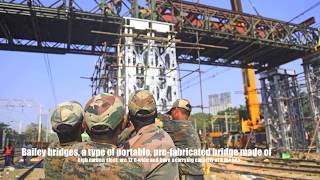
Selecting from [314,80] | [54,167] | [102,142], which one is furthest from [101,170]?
[314,80]

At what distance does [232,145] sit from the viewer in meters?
26.6

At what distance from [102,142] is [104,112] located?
0.78 feet

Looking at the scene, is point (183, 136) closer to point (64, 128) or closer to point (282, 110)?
point (64, 128)

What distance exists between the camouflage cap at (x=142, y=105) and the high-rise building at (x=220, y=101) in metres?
88.0

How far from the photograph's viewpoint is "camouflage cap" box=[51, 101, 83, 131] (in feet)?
9.98

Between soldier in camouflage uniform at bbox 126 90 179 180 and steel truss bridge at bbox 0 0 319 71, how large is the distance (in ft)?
34.6

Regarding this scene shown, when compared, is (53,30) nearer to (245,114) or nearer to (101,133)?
(101,133)

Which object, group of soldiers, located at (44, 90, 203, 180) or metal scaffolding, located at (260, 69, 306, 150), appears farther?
metal scaffolding, located at (260, 69, 306, 150)

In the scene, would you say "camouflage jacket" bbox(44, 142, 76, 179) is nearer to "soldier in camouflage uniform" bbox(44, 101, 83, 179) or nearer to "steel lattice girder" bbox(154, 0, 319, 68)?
"soldier in camouflage uniform" bbox(44, 101, 83, 179)

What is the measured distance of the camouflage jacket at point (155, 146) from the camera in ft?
7.34

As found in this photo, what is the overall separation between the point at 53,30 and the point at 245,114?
64.5 feet

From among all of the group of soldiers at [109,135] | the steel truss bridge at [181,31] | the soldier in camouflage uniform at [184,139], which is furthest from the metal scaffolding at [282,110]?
the group of soldiers at [109,135]

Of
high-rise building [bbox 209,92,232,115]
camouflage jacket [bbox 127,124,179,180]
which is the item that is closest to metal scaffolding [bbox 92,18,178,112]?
camouflage jacket [bbox 127,124,179,180]

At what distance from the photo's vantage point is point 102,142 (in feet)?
7.43
